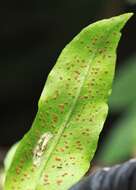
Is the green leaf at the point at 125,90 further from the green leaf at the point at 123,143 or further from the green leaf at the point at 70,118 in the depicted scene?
the green leaf at the point at 70,118

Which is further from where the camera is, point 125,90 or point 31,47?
point 31,47

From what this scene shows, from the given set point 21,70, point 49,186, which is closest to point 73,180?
point 49,186

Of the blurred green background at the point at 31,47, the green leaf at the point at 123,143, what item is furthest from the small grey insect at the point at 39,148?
the blurred green background at the point at 31,47

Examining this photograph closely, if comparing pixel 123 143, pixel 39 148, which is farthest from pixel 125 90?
Answer: pixel 39 148

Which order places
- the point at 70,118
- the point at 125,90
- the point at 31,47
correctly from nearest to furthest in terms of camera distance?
the point at 70,118 < the point at 125,90 < the point at 31,47

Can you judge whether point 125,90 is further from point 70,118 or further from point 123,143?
point 70,118

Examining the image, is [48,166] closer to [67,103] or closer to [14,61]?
[67,103]

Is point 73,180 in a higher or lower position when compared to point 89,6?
higher
